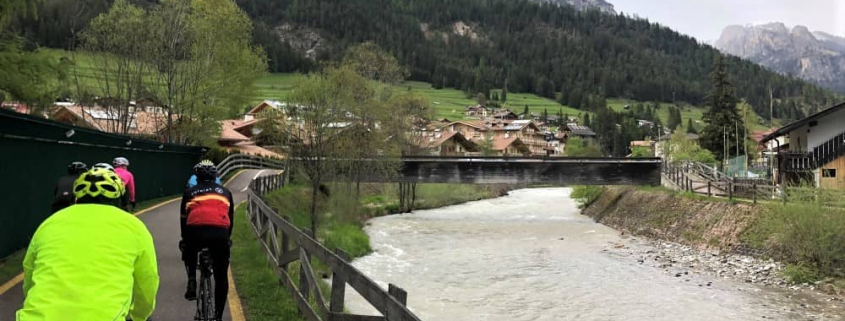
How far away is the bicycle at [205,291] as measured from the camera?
6.55 m

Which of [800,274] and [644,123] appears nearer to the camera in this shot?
[800,274]

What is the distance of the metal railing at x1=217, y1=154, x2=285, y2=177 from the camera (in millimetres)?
43000

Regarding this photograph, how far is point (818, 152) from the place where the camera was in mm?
33719

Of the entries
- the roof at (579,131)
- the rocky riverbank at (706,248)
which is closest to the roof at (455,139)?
the rocky riverbank at (706,248)

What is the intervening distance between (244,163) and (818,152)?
41414 millimetres

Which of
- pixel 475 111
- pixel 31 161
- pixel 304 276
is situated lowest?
pixel 304 276

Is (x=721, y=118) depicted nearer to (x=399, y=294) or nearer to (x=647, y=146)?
(x=647, y=146)

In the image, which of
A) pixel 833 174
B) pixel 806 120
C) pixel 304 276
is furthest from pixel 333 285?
pixel 806 120

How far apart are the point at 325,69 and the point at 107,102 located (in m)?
13.3

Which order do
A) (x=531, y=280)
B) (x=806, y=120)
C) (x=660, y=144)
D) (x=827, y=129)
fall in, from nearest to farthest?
(x=531, y=280)
(x=806, y=120)
(x=827, y=129)
(x=660, y=144)

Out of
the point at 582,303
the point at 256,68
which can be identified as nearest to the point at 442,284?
the point at 582,303

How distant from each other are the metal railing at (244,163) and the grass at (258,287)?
29504mm

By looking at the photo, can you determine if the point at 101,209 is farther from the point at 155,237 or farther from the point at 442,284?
the point at 442,284

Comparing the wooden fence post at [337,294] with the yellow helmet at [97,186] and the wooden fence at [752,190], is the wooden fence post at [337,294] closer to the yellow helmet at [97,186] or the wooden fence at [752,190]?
the yellow helmet at [97,186]
